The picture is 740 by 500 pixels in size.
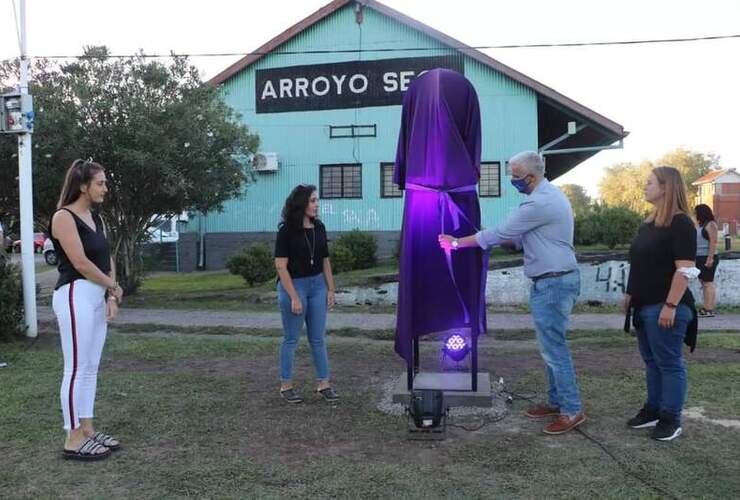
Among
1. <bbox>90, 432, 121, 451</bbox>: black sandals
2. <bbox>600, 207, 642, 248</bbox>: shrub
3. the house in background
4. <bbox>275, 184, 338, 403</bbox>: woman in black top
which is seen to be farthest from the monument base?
the house in background

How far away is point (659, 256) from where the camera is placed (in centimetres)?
454

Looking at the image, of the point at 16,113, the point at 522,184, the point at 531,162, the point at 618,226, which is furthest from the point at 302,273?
the point at 618,226

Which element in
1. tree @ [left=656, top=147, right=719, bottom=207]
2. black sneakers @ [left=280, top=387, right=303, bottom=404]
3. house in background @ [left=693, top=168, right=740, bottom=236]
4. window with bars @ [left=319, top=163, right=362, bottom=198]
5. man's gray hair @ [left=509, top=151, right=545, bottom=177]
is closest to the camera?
man's gray hair @ [left=509, top=151, right=545, bottom=177]

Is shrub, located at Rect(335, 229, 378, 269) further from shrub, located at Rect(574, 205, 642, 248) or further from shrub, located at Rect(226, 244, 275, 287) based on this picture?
shrub, located at Rect(574, 205, 642, 248)

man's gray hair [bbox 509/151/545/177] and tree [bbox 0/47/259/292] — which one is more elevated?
tree [bbox 0/47/259/292]

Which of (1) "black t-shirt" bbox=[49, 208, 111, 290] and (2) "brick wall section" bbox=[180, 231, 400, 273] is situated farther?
(2) "brick wall section" bbox=[180, 231, 400, 273]

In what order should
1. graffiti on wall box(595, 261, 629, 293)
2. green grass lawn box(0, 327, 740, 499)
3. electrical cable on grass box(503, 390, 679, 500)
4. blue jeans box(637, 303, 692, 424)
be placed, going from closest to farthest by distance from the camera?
electrical cable on grass box(503, 390, 679, 500), green grass lawn box(0, 327, 740, 499), blue jeans box(637, 303, 692, 424), graffiti on wall box(595, 261, 629, 293)

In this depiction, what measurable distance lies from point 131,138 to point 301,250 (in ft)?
27.3

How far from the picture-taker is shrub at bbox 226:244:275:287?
1591 centimetres

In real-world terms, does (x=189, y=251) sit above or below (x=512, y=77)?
below

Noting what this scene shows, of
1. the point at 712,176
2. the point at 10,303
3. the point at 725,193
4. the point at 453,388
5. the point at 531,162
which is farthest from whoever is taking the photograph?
the point at 712,176

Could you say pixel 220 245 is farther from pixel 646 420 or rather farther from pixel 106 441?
pixel 646 420

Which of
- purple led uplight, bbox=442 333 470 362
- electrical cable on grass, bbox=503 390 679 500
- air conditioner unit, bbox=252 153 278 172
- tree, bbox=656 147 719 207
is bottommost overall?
electrical cable on grass, bbox=503 390 679 500

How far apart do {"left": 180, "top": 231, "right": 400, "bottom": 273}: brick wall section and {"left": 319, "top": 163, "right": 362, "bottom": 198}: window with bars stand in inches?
Result: 56.2
